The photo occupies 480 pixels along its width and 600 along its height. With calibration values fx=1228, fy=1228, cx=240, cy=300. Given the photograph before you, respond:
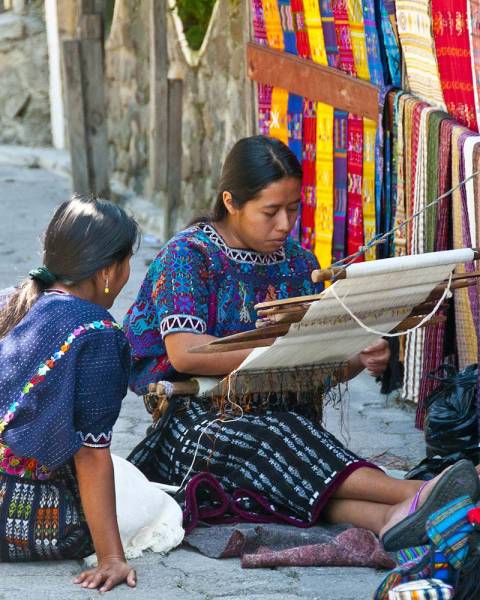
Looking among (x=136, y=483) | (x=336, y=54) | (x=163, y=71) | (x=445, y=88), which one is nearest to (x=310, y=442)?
(x=136, y=483)

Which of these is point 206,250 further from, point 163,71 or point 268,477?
point 163,71

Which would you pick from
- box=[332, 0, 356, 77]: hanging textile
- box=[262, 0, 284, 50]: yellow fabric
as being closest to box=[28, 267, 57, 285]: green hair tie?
box=[332, 0, 356, 77]: hanging textile

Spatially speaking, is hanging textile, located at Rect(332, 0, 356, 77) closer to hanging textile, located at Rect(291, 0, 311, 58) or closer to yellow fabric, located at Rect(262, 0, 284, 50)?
hanging textile, located at Rect(291, 0, 311, 58)

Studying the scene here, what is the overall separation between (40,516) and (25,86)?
10.9 metres

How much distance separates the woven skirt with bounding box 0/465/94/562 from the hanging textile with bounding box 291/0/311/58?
126 inches

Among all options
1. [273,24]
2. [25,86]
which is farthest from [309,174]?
[25,86]

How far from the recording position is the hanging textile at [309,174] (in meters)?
5.98

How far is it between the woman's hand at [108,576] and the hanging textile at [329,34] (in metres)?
3.12

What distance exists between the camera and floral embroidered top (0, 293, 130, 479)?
317 cm

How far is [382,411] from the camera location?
524 centimetres

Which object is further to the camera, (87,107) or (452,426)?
(87,107)

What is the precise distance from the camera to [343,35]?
5.52m

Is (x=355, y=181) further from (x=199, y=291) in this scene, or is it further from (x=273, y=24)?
(x=199, y=291)

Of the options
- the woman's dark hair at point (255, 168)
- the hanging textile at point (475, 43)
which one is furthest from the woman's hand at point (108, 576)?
the hanging textile at point (475, 43)
